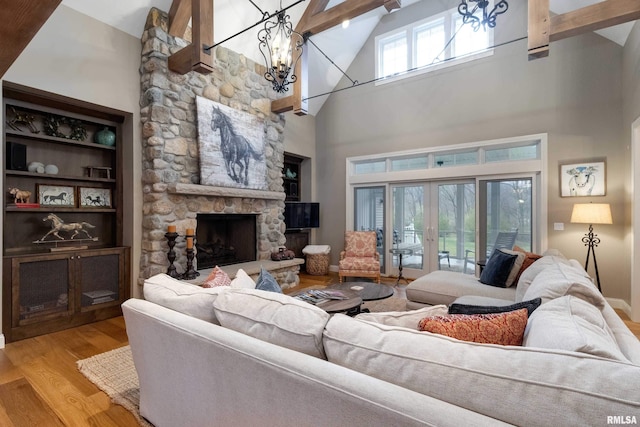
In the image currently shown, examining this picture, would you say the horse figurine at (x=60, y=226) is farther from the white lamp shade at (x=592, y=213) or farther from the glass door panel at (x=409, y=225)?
the white lamp shade at (x=592, y=213)

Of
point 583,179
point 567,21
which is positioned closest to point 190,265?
point 567,21

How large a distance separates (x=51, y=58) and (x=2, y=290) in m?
2.37

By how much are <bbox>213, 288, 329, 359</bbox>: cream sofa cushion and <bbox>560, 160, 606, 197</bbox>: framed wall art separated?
4887mm

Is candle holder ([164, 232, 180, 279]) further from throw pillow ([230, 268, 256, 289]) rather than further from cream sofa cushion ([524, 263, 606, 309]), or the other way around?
cream sofa cushion ([524, 263, 606, 309])

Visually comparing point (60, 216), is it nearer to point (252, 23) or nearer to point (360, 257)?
point (252, 23)

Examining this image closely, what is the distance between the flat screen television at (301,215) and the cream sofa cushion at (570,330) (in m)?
5.27

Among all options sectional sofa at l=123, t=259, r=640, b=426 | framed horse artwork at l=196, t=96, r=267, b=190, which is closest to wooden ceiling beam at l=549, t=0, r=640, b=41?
sectional sofa at l=123, t=259, r=640, b=426

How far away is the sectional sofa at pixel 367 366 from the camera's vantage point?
2.47 feet

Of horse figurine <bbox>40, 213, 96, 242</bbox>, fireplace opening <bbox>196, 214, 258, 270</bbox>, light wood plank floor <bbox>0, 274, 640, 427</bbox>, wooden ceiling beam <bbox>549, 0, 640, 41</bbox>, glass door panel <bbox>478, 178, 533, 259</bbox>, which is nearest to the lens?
light wood plank floor <bbox>0, 274, 640, 427</bbox>

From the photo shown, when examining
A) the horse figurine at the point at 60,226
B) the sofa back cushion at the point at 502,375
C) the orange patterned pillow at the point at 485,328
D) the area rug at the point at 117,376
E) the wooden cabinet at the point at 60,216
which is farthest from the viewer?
the horse figurine at the point at 60,226

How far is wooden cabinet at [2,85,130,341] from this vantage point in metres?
3.14

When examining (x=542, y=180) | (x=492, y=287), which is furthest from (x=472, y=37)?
(x=492, y=287)

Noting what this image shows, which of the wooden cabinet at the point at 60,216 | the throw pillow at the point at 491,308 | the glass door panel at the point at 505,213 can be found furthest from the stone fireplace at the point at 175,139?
the glass door panel at the point at 505,213

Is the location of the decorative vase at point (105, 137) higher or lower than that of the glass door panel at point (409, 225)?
higher
